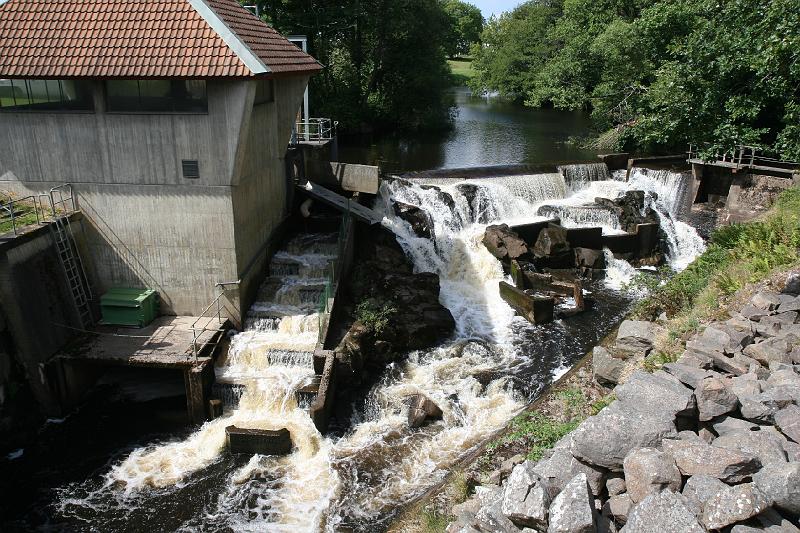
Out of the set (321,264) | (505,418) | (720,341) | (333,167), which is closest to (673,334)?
(720,341)

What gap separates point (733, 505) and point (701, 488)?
0.96 feet

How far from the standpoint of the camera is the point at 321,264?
17.0 meters

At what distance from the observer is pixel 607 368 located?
937 cm

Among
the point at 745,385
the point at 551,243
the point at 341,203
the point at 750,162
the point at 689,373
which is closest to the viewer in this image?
the point at 745,385

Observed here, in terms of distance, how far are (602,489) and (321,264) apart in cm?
1201

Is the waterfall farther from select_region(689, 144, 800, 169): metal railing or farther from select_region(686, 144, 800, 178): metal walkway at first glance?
select_region(689, 144, 800, 169): metal railing

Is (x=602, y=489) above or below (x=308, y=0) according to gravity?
below

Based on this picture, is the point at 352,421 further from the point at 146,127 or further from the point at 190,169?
the point at 146,127

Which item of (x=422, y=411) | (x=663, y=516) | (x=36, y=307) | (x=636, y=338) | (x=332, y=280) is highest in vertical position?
(x=663, y=516)

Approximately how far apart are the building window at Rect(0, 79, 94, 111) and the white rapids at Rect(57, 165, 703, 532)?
19.9 feet

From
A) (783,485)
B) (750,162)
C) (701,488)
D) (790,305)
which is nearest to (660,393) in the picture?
(701,488)

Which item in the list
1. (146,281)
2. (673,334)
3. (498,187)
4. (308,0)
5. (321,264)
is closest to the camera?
(673,334)

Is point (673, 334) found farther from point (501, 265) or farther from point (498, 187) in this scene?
point (498, 187)

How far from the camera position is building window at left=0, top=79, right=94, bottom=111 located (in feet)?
45.6
